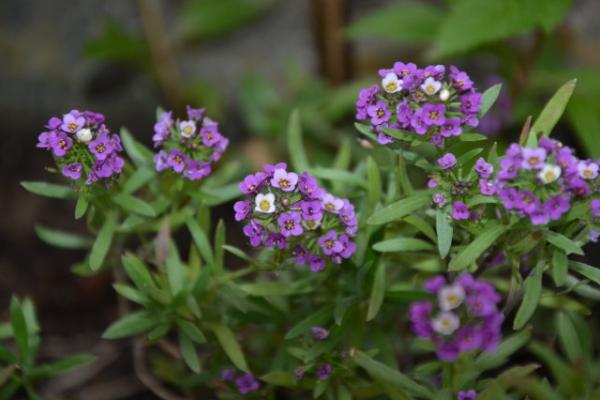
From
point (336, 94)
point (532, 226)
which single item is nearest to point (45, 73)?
point (336, 94)

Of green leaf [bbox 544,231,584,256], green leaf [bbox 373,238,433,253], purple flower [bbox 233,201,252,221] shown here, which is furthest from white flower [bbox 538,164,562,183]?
purple flower [bbox 233,201,252,221]

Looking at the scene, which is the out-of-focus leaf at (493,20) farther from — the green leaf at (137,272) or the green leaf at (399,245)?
the green leaf at (137,272)

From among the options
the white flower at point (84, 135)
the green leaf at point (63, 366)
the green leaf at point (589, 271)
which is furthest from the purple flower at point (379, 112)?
the green leaf at point (63, 366)

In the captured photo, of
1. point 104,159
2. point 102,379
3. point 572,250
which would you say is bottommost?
point 102,379

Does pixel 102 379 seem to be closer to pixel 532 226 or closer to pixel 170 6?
pixel 532 226

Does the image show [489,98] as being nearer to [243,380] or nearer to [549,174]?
[549,174]

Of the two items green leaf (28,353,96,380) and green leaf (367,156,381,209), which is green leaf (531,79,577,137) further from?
green leaf (28,353,96,380)
